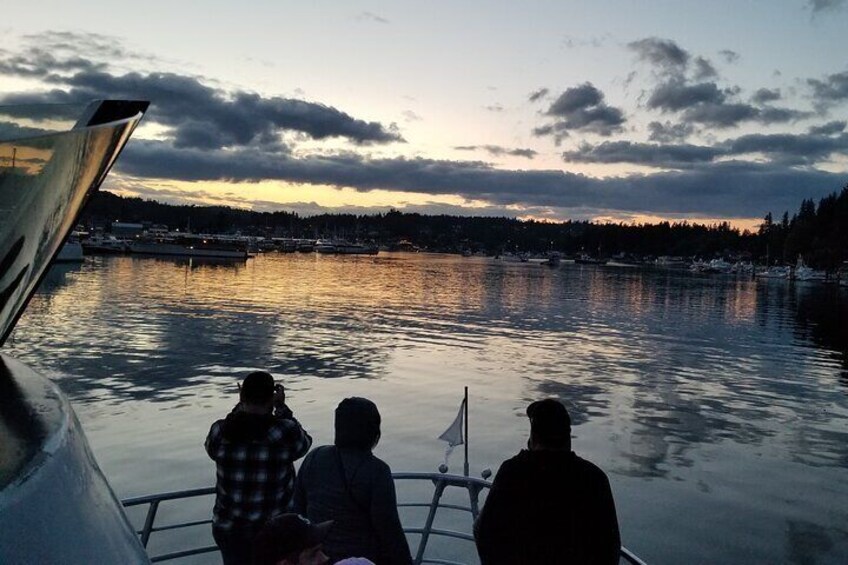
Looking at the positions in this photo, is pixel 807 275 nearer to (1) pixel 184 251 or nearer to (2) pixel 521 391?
(1) pixel 184 251

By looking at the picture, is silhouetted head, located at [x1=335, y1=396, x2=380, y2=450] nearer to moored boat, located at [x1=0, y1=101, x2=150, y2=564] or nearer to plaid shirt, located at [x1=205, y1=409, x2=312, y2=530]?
plaid shirt, located at [x1=205, y1=409, x2=312, y2=530]

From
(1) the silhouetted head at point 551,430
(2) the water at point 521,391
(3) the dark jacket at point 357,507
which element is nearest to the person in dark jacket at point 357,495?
(3) the dark jacket at point 357,507

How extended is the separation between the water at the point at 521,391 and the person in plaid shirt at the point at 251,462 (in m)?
7.56

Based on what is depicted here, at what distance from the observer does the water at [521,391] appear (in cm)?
1255

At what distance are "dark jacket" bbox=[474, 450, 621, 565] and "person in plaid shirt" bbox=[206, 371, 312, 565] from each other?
1.40m

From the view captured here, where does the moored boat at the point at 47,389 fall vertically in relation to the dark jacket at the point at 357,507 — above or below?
above

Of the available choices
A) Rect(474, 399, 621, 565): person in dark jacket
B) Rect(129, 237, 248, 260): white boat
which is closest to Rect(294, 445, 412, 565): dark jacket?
Rect(474, 399, 621, 565): person in dark jacket

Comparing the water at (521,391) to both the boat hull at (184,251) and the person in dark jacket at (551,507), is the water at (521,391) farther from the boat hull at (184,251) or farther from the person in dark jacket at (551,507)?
the boat hull at (184,251)

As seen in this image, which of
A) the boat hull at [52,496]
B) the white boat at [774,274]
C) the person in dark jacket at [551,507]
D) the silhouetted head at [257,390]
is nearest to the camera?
the boat hull at [52,496]

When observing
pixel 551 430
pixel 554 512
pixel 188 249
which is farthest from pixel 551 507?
pixel 188 249

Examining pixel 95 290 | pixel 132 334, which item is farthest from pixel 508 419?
pixel 95 290

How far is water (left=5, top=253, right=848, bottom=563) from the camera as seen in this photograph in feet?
41.2

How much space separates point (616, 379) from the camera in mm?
25234

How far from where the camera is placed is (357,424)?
4055mm
